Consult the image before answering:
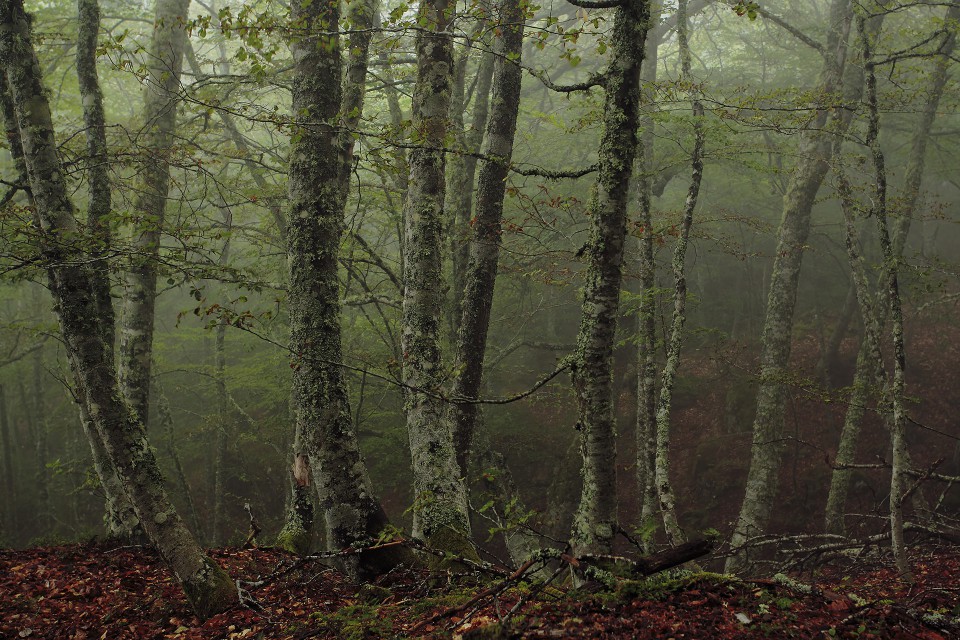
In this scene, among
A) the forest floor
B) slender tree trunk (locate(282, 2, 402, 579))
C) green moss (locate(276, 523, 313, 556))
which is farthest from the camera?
green moss (locate(276, 523, 313, 556))

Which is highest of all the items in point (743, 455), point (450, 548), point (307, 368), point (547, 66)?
point (547, 66)

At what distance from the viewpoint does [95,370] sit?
4.45 metres

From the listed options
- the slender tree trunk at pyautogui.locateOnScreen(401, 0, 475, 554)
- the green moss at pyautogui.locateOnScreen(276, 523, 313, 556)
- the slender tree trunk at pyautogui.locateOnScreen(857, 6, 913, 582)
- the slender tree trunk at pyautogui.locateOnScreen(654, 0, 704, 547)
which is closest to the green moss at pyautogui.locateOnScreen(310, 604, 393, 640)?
the slender tree trunk at pyautogui.locateOnScreen(401, 0, 475, 554)

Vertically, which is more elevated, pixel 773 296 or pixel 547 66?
pixel 547 66

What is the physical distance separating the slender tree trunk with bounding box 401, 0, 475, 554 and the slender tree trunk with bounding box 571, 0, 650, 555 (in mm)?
1455

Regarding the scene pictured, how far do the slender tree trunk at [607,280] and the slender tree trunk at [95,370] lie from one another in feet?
9.29

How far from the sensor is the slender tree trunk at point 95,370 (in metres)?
4.35

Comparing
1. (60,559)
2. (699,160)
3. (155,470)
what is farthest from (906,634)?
(60,559)

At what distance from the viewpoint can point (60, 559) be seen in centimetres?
584

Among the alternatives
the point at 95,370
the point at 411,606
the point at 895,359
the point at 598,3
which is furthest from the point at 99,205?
the point at 895,359

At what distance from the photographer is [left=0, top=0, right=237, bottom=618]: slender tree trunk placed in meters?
4.35

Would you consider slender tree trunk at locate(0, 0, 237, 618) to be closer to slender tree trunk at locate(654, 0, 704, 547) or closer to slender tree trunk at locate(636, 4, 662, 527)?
slender tree trunk at locate(654, 0, 704, 547)

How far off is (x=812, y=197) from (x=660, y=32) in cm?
963

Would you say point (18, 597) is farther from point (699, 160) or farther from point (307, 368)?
point (699, 160)
